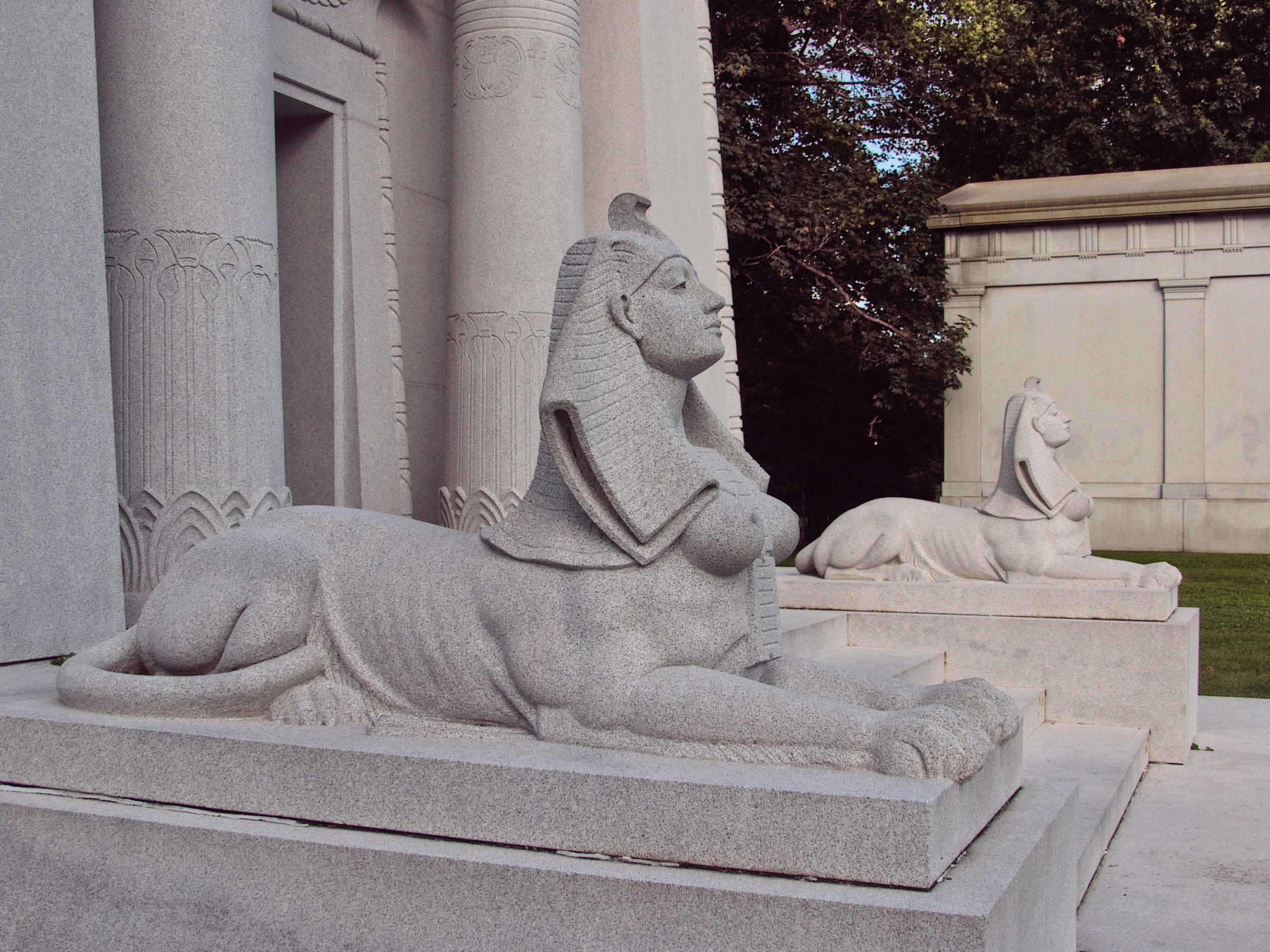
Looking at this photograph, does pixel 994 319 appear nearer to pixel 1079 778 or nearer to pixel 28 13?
pixel 1079 778

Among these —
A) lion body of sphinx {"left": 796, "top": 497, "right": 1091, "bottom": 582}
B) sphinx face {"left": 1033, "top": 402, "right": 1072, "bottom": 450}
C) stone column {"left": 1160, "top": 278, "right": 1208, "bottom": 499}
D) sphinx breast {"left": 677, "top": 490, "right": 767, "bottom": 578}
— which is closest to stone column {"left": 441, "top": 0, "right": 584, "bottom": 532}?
lion body of sphinx {"left": 796, "top": 497, "right": 1091, "bottom": 582}

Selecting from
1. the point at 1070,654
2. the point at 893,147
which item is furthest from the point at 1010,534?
the point at 893,147

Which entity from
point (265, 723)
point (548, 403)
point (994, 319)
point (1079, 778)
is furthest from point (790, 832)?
point (994, 319)

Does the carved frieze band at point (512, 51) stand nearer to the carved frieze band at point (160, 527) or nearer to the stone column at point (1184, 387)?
the carved frieze band at point (160, 527)

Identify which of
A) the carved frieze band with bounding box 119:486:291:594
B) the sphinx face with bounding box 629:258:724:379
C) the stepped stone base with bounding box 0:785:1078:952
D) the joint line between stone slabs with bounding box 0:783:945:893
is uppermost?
the sphinx face with bounding box 629:258:724:379

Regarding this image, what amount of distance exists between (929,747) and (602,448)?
1188 mm

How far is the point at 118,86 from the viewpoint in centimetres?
612

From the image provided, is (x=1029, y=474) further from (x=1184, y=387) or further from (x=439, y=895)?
(x=1184, y=387)

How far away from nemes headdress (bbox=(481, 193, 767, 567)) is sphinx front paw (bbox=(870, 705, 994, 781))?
2.65 ft

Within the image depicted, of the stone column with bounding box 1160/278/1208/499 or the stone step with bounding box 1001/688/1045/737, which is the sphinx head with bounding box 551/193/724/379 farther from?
the stone column with bounding box 1160/278/1208/499

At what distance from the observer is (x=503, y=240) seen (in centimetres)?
822

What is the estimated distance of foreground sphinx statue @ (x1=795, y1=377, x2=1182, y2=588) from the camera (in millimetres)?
8258

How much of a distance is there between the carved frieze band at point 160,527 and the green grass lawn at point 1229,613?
24.5ft

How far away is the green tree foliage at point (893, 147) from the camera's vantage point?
19.0 meters
